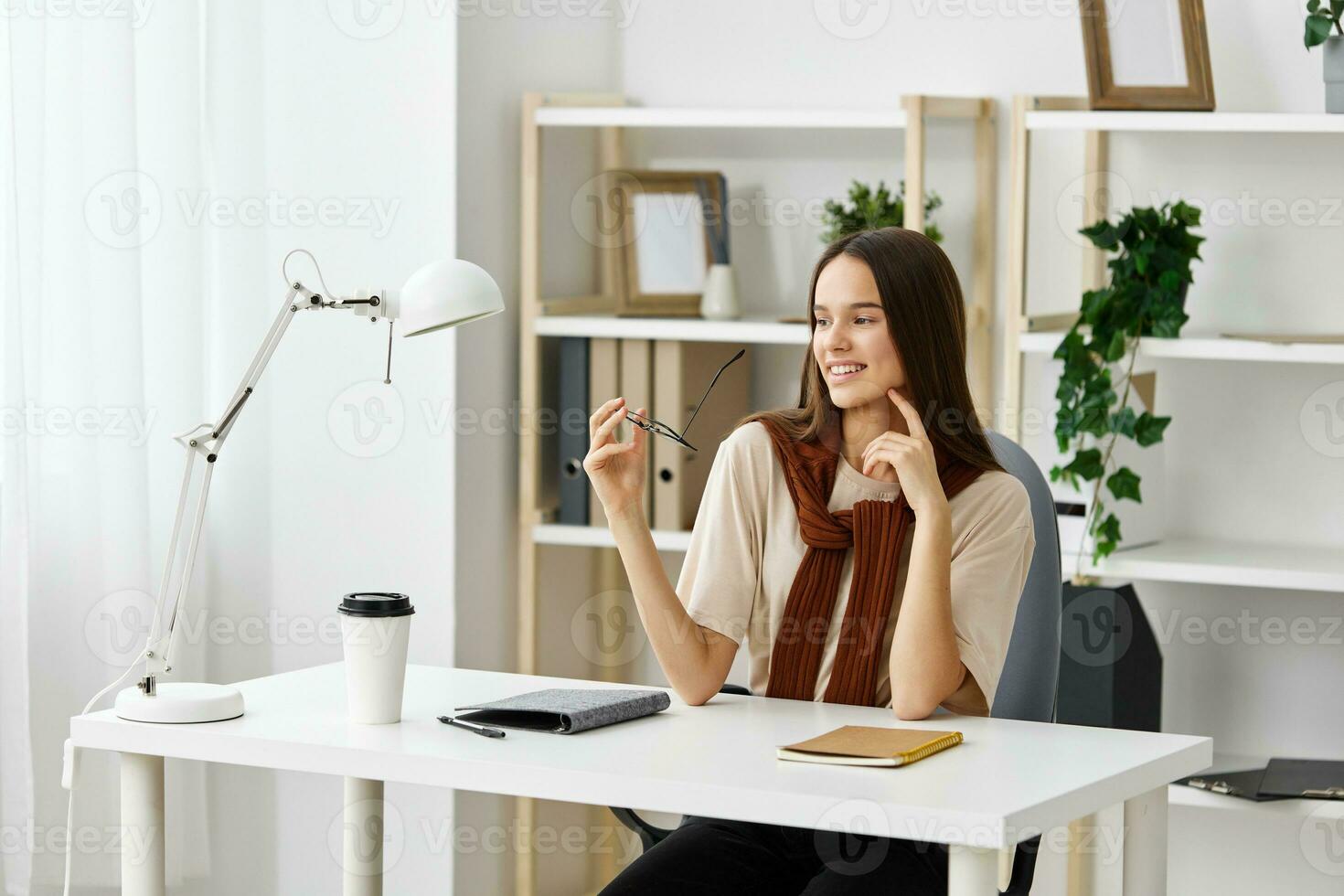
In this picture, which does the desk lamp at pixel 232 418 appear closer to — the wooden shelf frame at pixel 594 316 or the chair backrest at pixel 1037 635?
the chair backrest at pixel 1037 635

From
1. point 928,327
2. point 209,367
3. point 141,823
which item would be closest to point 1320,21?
point 928,327

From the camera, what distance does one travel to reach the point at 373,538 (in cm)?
305

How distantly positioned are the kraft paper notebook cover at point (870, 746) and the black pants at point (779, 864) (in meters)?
0.13

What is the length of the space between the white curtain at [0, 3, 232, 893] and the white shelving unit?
4.74ft

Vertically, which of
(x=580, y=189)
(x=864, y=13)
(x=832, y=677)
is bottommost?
(x=832, y=677)

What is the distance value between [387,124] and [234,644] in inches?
38.6

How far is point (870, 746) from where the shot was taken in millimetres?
1651

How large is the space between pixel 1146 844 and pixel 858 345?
2.15 feet

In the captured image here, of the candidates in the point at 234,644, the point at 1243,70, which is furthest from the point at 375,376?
the point at 1243,70

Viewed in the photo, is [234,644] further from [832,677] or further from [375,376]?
[832,677]

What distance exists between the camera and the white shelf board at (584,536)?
3133mm

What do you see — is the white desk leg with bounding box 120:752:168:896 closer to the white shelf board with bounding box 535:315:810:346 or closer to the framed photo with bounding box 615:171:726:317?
the white shelf board with bounding box 535:315:810:346

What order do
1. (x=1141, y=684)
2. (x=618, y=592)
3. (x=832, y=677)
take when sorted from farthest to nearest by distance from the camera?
(x=618, y=592)
(x=1141, y=684)
(x=832, y=677)

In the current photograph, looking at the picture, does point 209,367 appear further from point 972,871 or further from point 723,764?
point 972,871
